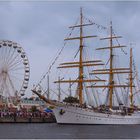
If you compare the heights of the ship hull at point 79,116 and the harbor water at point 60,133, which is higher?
the ship hull at point 79,116

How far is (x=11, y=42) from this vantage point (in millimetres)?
90562

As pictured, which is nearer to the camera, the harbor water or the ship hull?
the harbor water

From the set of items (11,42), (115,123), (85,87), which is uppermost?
(11,42)

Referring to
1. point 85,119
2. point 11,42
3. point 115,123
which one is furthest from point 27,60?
point 115,123

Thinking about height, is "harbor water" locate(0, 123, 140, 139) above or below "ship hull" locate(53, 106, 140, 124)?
below

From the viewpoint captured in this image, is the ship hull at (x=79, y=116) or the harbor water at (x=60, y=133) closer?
the harbor water at (x=60, y=133)

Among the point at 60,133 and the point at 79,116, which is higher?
the point at 79,116

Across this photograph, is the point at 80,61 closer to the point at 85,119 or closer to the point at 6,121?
the point at 85,119

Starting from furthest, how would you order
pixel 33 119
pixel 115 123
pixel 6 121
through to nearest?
pixel 115 123, pixel 33 119, pixel 6 121

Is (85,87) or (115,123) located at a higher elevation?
(85,87)

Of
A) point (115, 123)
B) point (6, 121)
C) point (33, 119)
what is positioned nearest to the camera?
point (6, 121)

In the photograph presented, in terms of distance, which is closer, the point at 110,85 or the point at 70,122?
the point at 70,122

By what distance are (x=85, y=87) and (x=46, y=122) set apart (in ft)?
35.6

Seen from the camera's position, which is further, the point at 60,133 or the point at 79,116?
the point at 79,116
